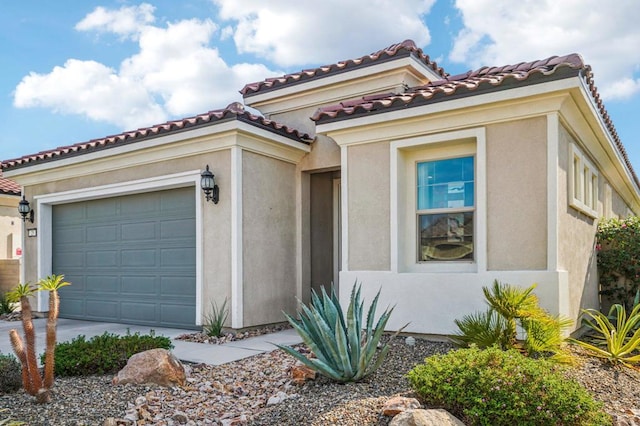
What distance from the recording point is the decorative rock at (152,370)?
584 cm

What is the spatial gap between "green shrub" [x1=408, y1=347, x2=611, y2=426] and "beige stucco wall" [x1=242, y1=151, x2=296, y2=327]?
498 cm

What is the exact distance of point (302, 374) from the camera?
570 centimetres

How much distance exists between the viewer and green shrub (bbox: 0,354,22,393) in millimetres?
5457

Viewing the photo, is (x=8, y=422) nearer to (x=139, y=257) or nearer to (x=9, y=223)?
(x=139, y=257)

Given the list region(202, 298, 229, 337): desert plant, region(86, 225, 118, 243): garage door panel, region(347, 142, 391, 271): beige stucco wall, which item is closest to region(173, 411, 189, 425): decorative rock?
region(202, 298, 229, 337): desert plant

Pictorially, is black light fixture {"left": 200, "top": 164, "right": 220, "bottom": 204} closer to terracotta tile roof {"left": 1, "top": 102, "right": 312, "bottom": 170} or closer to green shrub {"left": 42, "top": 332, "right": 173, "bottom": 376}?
terracotta tile roof {"left": 1, "top": 102, "right": 312, "bottom": 170}

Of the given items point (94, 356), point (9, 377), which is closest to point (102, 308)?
point (94, 356)

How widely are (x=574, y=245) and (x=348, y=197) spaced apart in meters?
3.57

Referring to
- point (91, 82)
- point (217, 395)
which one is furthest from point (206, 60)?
point (217, 395)

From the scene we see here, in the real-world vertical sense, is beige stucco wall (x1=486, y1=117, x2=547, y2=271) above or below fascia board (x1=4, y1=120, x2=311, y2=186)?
below

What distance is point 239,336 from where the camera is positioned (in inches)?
352

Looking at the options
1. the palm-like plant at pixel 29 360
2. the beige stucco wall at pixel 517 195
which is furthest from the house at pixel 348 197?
the palm-like plant at pixel 29 360

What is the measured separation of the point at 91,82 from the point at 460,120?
12470 millimetres

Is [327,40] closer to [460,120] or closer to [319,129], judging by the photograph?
[319,129]
